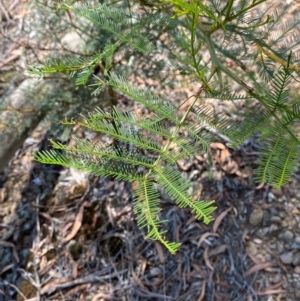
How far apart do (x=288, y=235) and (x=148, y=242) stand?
68 cm

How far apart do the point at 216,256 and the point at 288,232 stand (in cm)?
37

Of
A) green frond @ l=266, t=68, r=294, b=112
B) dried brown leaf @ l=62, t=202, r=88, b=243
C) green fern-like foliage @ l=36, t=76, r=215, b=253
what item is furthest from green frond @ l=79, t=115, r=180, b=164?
dried brown leaf @ l=62, t=202, r=88, b=243

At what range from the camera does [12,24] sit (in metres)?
2.98

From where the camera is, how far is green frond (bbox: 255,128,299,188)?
2.95 ft

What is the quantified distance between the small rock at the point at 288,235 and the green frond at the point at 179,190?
4.38 ft

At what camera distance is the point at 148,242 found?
2.13 meters

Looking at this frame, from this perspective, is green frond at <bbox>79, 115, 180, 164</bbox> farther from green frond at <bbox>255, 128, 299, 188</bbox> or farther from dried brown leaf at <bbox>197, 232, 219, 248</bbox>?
dried brown leaf at <bbox>197, 232, 219, 248</bbox>

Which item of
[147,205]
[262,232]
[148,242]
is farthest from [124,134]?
[262,232]

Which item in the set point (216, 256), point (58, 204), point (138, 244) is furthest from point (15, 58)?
point (216, 256)

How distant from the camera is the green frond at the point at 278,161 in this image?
2.95ft

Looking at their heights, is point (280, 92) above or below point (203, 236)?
above

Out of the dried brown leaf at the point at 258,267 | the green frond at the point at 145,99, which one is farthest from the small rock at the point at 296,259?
the green frond at the point at 145,99

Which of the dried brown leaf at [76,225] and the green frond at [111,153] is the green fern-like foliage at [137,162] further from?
the dried brown leaf at [76,225]

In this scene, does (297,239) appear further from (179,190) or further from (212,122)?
(179,190)
